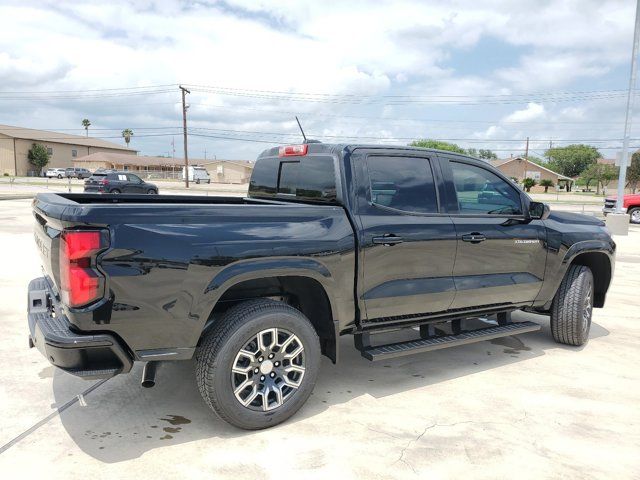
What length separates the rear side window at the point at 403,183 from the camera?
3.87 metres

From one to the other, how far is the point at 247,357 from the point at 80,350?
96 cm

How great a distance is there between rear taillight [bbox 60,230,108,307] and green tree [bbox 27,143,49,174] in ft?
285

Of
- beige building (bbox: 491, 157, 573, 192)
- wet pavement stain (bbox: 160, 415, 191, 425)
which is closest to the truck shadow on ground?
wet pavement stain (bbox: 160, 415, 191, 425)

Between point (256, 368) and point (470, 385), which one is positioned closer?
point (256, 368)

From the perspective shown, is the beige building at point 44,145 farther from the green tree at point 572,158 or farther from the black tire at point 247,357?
the green tree at point 572,158

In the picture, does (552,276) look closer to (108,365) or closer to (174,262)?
(174,262)

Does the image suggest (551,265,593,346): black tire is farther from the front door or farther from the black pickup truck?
the front door

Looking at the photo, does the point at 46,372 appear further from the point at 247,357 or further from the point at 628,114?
the point at 628,114

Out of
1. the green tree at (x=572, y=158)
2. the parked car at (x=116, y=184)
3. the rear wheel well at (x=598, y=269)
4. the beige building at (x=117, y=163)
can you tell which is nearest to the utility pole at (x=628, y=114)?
the rear wheel well at (x=598, y=269)

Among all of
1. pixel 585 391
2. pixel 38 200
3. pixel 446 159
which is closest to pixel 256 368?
pixel 38 200

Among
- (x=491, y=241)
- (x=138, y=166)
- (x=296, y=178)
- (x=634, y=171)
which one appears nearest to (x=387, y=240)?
(x=296, y=178)

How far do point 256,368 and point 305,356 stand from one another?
1.13 ft

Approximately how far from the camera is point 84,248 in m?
2.70

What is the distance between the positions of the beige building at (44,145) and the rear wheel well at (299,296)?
8555 centimetres
